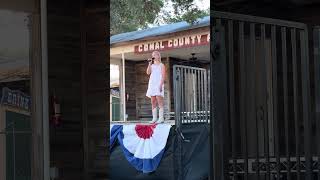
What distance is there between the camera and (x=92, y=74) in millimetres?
4496

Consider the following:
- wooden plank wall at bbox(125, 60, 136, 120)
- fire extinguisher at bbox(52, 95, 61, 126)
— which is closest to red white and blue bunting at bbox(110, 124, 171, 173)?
wooden plank wall at bbox(125, 60, 136, 120)

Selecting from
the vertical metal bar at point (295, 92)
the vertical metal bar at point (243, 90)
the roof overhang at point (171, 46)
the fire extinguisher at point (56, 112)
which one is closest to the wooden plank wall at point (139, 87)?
the roof overhang at point (171, 46)

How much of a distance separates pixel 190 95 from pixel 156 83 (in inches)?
28.8

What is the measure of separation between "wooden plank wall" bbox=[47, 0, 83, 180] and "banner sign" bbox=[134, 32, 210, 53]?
300cm

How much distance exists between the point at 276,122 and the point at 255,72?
0.34m

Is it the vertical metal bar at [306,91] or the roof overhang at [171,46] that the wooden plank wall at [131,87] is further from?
the vertical metal bar at [306,91]

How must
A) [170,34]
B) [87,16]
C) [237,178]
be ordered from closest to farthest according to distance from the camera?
[237,178]
[87,16]
[170,34]

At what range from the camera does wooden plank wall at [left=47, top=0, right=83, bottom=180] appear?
4.09 metres

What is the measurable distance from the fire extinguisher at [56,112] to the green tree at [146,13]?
207 cm

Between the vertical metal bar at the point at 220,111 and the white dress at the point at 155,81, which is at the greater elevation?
the white dress at the point at 155,81

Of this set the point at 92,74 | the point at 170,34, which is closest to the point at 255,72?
the point at 92,74

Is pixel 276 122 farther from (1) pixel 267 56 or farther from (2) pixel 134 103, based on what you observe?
(2) pixel 134 103

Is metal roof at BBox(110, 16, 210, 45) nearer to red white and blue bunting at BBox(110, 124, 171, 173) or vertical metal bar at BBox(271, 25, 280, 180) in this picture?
red white and blue bunting at BBox(110, 124, 171, 173)

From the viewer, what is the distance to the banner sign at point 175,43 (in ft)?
23.7
